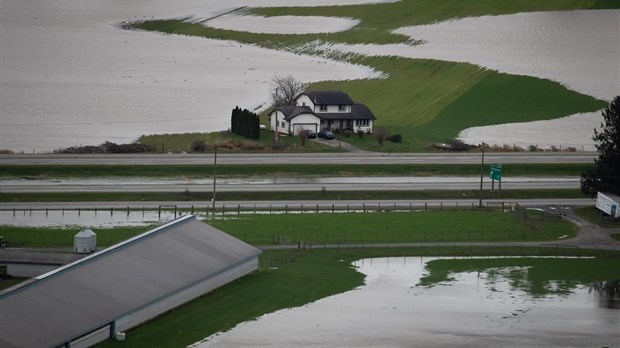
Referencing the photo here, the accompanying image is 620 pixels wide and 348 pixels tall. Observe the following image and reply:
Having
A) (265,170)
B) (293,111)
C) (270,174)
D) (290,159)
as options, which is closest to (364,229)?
(270,174)

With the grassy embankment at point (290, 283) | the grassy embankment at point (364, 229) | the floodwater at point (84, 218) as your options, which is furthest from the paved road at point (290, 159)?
the grassy embankment at point (290, 283)

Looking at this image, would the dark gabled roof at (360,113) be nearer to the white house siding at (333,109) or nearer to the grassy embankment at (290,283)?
the white house siding at (333,109)

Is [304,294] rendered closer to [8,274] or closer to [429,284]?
[429,284]

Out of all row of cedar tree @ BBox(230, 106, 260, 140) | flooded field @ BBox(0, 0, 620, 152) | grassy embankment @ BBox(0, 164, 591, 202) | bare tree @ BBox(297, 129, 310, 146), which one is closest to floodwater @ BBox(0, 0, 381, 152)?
flooded field @ BBox(0, 0, 620, 152)

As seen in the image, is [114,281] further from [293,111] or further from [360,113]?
[360,113]

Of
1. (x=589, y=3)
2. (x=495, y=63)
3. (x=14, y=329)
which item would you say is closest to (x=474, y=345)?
(x=14, y=329)

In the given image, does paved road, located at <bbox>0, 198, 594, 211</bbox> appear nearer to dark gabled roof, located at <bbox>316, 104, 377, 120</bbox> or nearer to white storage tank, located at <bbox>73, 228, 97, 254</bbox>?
white storage tank, located at <bbox>73, 228, 97, 254</bbox>

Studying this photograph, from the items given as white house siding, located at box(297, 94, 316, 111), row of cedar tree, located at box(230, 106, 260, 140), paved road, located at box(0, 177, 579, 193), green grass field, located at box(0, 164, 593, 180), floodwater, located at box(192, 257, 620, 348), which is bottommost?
floodwater, located at box(192, 257, 620, 348)
